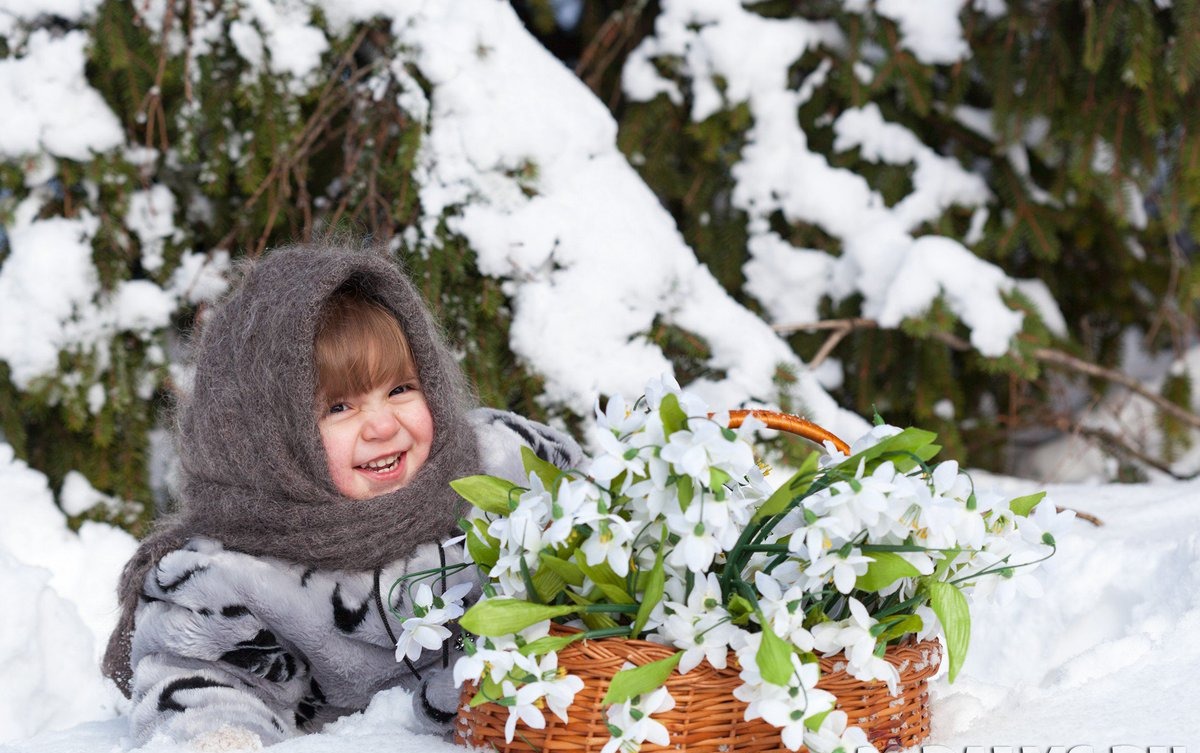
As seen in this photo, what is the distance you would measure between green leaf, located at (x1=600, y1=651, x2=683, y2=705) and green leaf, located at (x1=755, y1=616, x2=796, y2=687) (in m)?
0.08

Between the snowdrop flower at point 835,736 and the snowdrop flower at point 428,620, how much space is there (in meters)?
0.39

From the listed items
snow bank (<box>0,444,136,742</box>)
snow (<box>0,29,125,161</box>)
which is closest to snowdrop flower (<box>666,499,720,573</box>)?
snow bank (<box>0,444,136,742</box>)

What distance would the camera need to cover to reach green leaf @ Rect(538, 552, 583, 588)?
106cm

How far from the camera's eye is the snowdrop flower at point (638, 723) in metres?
0.99

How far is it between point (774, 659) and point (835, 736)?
0.10 m

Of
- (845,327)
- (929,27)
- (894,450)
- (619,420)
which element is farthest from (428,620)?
(929,27)

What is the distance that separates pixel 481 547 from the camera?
46.2 inches

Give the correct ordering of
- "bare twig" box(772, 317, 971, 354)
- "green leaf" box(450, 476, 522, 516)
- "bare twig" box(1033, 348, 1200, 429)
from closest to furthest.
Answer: "green leaf" box(450, 476, 522, 516)
"bare twig" box(772, 317, 971, 354)
"bare twig" box(1033, 348, 1200, 429)

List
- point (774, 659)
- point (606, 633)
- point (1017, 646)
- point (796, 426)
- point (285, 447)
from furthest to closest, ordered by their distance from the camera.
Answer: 1. point (1017, 646)
2. point (285, 447)
3. point (796, 426)
4. point (606, 633)
5. point (774, 659)

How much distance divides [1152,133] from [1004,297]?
0.52m

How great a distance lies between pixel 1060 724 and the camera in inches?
46.7

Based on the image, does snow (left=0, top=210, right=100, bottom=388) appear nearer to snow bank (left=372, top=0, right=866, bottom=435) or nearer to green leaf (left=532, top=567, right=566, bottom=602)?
snow bank (left=372, top=0, right=866, bottom=435)

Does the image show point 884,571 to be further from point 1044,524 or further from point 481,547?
point 481,547

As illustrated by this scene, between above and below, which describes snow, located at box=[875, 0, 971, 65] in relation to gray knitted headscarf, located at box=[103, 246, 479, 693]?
above
